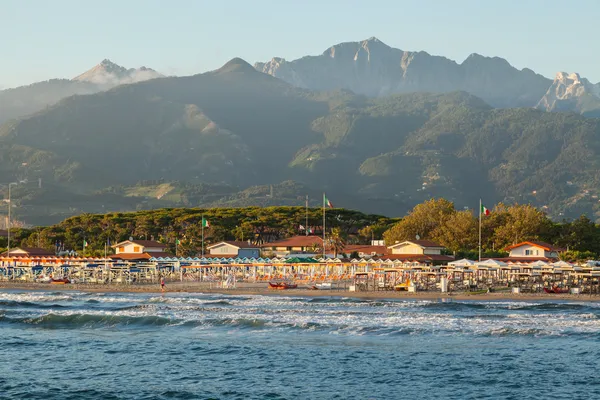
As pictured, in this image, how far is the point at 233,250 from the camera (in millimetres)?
126062

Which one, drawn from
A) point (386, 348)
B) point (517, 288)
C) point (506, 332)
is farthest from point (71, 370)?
point (517, 288)

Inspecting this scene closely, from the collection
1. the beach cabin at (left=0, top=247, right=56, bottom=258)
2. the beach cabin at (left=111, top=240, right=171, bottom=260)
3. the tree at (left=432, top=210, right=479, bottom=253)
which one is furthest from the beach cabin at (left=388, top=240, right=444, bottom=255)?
the beach cabin at (left=0, top=247, right=56, bottom=258)

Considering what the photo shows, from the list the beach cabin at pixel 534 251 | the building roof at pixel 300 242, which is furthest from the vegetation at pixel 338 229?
the building roof at pixel 300 242

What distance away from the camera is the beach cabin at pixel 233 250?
12525 cm

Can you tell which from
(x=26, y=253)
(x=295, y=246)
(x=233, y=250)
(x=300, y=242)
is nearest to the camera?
(x=233, y=250)

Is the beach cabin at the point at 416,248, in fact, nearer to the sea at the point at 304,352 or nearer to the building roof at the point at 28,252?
the sea at the point at 304,352

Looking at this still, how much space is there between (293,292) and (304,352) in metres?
41.1

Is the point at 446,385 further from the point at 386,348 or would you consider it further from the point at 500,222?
the point at 500,222

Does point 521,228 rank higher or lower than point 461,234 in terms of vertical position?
higher

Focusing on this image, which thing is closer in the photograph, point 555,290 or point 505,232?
point 555,290

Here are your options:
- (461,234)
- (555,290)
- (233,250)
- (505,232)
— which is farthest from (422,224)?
(555,290)

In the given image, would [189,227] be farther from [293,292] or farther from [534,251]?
[293,292]

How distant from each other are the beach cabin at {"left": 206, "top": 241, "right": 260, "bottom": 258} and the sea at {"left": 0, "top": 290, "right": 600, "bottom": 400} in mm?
61207

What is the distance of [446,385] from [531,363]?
20.5 ft
